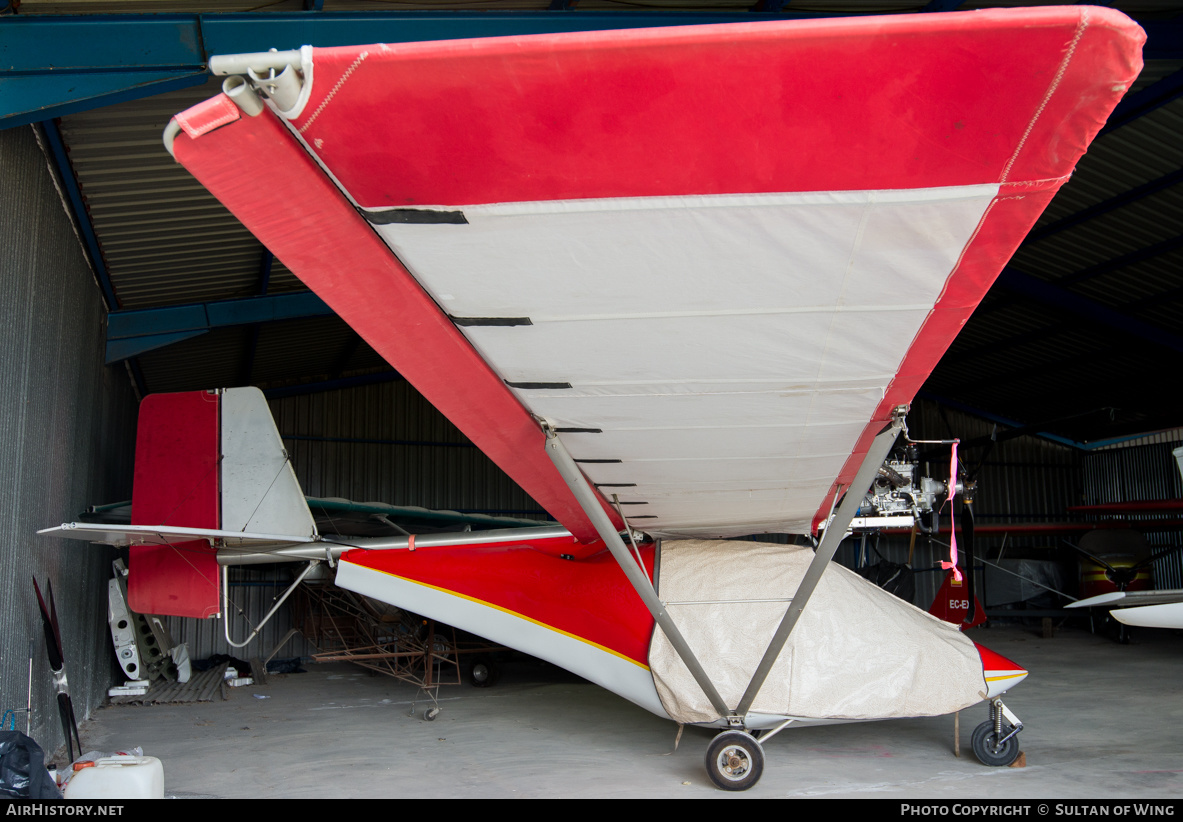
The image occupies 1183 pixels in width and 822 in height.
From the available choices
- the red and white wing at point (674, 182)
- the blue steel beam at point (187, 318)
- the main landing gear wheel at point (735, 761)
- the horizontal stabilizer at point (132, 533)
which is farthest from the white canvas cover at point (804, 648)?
the blue steel beam at point (187, 318)

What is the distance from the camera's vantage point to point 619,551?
14.8 ft

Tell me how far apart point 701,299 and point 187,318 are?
1060cm

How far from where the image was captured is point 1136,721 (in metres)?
8.07

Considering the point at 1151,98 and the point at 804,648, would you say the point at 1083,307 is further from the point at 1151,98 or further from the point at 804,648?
the point at 804,648

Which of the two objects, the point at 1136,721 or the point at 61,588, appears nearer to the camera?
the point at 61,588

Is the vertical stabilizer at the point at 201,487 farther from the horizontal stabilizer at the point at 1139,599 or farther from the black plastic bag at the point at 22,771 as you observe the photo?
the horizontal stabilizer at the point at 1139,599

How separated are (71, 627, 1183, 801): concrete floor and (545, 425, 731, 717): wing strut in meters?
0.84

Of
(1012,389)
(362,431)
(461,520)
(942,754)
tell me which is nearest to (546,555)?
(942,754)

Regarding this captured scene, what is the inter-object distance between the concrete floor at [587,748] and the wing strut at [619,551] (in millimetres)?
843

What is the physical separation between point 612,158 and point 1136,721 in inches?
369

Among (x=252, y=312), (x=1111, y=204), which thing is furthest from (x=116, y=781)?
(x=1111, y=204)

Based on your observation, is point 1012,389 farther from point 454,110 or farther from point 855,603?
point 454,110

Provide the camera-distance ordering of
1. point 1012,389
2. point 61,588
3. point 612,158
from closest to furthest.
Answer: point 612,158 < point 61,588 < point 1012,389

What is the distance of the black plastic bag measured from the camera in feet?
13.6
